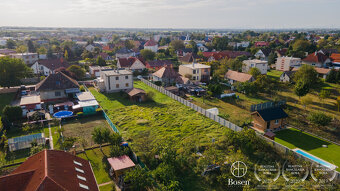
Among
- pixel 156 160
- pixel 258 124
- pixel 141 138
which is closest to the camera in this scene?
pixel 156 160

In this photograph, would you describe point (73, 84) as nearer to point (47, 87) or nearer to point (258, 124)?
point (47, 87)

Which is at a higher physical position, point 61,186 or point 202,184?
point 61,186

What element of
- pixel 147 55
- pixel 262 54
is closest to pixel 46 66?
pixel 147 55

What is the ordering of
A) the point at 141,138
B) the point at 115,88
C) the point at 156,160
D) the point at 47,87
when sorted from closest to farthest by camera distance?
1. the point at 156,160
2. the point at 141,138
3. the point at 47,87
4. the point at 115,88

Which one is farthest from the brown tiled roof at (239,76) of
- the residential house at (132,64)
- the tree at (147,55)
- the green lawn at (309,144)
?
the tree at (147,55)

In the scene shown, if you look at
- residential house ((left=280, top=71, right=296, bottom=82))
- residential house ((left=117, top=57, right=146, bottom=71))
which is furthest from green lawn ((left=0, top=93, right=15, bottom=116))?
residential house ((left=280, top=71, right=296, bottom=82))

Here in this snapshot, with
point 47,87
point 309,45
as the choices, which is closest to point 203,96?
point 47,87
